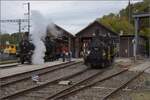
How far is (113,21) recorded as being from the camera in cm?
8981

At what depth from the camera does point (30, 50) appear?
3900 cm

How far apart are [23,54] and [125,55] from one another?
27103 millimetres

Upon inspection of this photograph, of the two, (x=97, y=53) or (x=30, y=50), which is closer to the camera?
(x=97, y=53)

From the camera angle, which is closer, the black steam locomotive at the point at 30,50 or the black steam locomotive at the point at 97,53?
the black steam locomotive at the point at 97,53

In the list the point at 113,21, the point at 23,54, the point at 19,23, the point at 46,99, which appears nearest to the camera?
the point at 46,99

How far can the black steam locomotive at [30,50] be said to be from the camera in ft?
126

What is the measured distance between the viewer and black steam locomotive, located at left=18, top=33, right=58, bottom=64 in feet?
126

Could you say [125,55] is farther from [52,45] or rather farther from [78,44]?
[52,45]

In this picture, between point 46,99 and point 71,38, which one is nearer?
point 46,99

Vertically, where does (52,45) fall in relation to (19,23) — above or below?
below

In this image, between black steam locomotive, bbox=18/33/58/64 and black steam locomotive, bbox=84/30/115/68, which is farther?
black steam locomotive, bbox=18/33/58/64

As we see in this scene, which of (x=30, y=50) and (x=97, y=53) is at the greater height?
(x=30, y=50)

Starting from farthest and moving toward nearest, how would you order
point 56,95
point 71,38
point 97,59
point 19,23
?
point 19,23 → point 71,38 → point 97,59 → point 56,95

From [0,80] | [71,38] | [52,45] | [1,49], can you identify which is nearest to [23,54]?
[52,45]
